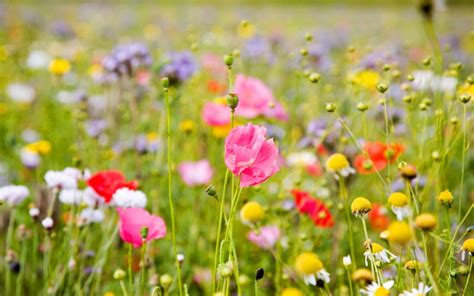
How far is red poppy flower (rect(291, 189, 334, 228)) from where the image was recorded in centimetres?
115

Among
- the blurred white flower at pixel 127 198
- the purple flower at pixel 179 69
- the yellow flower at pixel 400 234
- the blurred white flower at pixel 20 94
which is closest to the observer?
the yellow flower at pixel 400 234

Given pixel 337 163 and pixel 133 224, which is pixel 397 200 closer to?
pixel 337 163

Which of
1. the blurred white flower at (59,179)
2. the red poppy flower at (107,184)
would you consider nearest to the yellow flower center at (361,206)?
the red poppy flower at (107,184)

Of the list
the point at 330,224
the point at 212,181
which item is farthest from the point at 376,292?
the point at 212,181

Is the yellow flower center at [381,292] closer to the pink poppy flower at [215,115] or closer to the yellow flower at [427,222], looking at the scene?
the yellow flower at [427,222]

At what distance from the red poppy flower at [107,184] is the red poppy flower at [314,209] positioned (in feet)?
1.19

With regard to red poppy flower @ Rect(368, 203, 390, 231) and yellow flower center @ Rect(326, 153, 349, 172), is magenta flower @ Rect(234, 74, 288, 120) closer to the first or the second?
red poppy flower @ Rect(368, 203, 390, 231)

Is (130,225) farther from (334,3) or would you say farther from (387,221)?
(334,3)

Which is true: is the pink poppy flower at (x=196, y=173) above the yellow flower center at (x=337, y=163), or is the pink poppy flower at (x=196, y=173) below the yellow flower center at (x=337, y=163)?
below

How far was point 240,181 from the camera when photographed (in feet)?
2.49

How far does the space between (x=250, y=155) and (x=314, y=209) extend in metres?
0.47

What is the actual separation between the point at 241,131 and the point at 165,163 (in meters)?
1.04

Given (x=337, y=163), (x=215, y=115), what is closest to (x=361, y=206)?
(x=337, y=163)

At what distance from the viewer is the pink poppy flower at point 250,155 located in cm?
75
